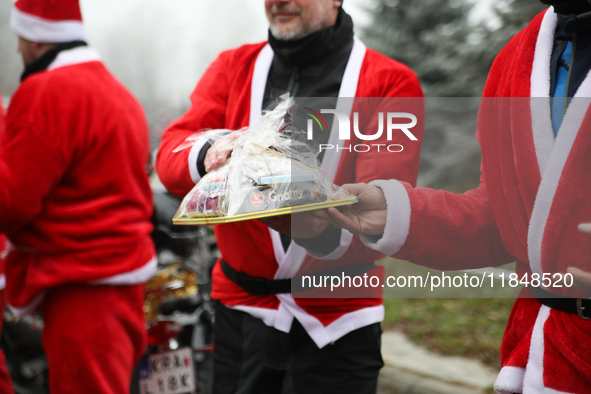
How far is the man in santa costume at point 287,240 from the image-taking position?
68.6 inches

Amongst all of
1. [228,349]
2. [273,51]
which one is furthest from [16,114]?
[228,349]

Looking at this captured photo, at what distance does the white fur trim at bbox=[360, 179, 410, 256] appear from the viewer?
1.28 m

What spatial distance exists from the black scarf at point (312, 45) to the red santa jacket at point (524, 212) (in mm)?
664

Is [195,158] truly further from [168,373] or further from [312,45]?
[168,373]

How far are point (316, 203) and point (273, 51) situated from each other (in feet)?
2.75

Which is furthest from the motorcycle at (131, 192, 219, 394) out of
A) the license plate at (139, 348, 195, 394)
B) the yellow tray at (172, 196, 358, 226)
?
the yellow tray at (172, 196, 358, 226)

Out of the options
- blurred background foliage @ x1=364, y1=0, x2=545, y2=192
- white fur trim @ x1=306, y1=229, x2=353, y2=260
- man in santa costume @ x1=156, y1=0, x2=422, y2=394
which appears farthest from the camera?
man in santa costume @ x1=156, y1=0, x2=422, y2=394

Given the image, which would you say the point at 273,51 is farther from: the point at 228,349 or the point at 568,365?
the point at 568,365

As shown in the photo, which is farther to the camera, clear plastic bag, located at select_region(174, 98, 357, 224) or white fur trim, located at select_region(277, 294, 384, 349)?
white fur trim, located at select_region(277, 294, 384, 349)

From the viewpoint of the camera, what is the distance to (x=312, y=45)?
1.77 meters

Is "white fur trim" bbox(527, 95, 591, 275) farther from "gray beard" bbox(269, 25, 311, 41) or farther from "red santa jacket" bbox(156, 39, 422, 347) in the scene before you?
"gray beard" bbox(269, 25, 311, 41)

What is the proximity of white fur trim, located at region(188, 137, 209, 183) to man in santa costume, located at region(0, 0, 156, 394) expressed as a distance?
56 centimetres

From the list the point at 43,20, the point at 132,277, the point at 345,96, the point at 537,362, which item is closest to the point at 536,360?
the point at 537,362

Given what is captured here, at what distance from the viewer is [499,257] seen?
1.33m
